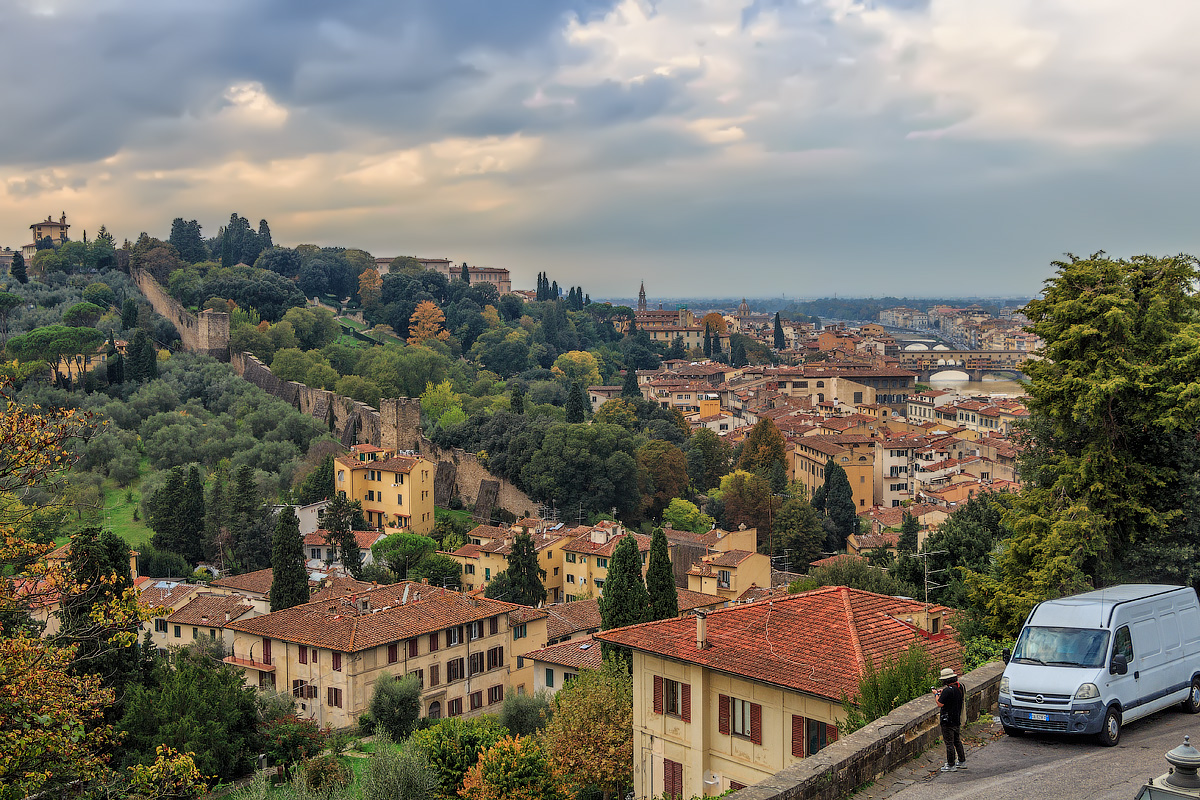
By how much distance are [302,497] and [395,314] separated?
153 ft

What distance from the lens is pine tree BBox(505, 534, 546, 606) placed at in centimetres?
3675

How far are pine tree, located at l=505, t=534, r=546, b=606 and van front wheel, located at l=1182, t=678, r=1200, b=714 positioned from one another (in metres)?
29.3

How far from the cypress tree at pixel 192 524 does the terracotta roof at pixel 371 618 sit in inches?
558

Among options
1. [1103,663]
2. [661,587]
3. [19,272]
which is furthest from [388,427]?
[1103,663]

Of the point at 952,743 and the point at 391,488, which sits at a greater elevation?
the point at 952,743

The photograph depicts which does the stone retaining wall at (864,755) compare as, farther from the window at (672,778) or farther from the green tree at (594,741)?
the green tree at (594,741)

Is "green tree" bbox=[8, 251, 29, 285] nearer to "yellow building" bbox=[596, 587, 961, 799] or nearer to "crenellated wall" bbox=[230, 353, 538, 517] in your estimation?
"crenellated wall" bbox=[230, 353, 538, 517]

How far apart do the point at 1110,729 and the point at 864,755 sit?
7.63 ft

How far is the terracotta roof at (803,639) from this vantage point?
12.4 m

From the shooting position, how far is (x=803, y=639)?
43.4 ft

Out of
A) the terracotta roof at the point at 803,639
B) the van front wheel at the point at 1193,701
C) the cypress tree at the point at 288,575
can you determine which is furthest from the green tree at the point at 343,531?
the van front wheel at the point at 1193,701

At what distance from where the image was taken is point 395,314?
91500mm

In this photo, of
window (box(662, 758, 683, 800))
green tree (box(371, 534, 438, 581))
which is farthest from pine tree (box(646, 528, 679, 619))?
green tree (box(371, 534, 438, 581))

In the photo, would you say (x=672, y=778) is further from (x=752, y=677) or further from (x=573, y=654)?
(x=573, y=654)
